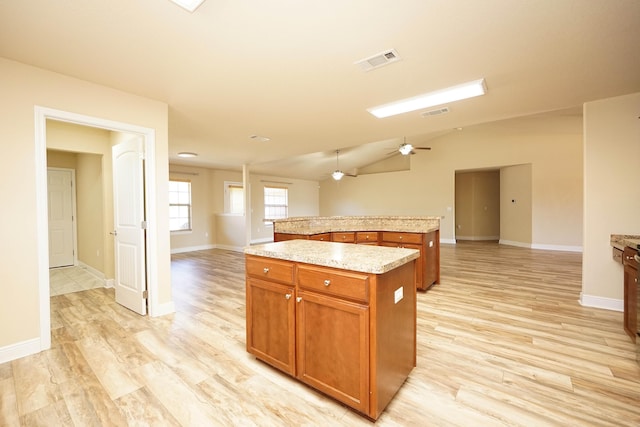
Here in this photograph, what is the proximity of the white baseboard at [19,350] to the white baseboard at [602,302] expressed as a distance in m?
5.64

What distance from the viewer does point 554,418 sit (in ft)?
4.93

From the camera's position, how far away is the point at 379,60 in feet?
7.35

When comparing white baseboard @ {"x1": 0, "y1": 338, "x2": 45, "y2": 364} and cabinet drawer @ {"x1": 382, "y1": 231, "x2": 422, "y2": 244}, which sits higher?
cabinet drawer @ {"x1": 382, "y1": 231, "x2": 422, "y2": 244}

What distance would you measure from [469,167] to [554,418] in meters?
8.16

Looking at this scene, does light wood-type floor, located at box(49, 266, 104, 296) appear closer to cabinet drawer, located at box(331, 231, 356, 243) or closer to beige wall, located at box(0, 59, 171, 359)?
beige wall, located at box(0, 59, 171, 359)

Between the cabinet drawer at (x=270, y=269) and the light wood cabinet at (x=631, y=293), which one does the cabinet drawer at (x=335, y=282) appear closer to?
the cabinet drawer at (x=270, y=269)

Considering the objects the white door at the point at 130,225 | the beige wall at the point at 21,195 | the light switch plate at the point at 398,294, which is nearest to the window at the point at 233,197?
the white door at the point at 130,225

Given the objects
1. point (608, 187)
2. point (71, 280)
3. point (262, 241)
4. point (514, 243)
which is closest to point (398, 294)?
point (608, 187)

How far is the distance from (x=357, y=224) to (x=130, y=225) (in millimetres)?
3125

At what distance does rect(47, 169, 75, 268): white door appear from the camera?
5.27 m

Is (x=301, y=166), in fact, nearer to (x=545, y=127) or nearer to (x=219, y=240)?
(x=219, y=240)

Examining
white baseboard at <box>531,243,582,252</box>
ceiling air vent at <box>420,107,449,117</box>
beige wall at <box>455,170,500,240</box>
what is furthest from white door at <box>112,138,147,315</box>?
beige wall at <box>455,170,500,240</box>

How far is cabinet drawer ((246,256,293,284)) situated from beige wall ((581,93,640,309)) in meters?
3.72

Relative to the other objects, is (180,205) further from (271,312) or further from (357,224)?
(271,312)
